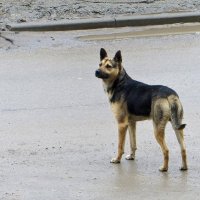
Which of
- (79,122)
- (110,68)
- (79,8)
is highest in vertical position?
(79,8)

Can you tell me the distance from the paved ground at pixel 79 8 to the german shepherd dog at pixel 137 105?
7818mm

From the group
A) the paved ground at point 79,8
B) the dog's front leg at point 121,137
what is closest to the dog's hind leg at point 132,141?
the dog's front leg at point 121,137

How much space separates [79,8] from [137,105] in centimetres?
887

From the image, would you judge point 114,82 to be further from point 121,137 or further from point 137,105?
point 121,137

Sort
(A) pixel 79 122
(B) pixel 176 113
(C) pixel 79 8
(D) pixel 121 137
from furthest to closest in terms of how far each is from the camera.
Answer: (C) pixel 79 8, (A) pixel 79 122, (D) pixel 121 137, (B) pixel 176 113

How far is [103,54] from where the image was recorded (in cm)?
766

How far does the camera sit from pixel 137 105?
285 inches

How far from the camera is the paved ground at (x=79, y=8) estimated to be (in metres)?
15.5

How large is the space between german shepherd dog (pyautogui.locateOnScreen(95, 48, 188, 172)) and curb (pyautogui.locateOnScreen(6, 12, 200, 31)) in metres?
7.19

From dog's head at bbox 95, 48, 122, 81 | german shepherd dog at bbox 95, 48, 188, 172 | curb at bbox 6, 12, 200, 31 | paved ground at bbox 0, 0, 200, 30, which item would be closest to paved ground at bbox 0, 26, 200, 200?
german shepherd dog at bbox 95, 48, 188, 172

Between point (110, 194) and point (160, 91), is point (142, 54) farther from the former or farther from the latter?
point (110, 194)

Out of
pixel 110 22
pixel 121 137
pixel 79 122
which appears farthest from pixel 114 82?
pixel 110 22

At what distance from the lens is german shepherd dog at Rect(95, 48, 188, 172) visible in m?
7.01

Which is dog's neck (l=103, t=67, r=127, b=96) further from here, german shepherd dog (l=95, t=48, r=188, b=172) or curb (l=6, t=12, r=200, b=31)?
curb (l=6, t=12, r=200, b=31)
